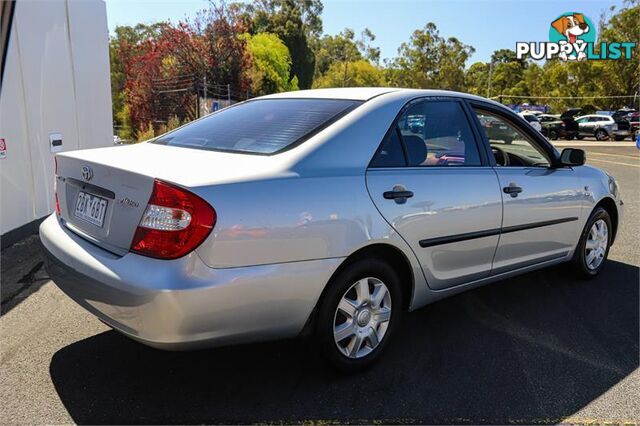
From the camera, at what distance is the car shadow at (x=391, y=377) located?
2.74 metres

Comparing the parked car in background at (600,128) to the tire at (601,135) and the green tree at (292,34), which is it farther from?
the green tree at (292,34)

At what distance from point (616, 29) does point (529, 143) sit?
4531 centimetres

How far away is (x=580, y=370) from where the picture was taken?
3273 mm

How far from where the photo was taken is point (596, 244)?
16.1 ft

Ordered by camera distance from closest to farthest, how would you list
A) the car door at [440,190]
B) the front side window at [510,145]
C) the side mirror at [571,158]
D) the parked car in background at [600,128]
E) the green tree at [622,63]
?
1. the car door at [440,190]
2. the front side window at [510,145]
3. the side mirror at [571,158]
4. the parked car in background at [600,128]
5. the green tree at [622,63]

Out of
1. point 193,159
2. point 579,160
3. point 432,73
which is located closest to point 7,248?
point 193,159

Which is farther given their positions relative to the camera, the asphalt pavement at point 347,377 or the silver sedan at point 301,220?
the asphalt pavement at point 347,377

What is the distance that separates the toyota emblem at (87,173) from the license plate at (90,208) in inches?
3.4

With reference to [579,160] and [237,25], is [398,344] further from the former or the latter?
[237,25]

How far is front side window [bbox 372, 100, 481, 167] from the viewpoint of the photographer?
3.32 metres

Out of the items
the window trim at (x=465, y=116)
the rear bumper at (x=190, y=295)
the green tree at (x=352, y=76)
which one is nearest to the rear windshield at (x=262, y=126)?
the window trim at (x=465, y=116)

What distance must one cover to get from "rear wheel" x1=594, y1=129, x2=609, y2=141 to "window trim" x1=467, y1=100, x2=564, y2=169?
32921mm

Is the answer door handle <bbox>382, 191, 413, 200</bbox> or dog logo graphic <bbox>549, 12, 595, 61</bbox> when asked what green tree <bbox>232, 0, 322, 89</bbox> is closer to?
dog logo graphic <bbox>549, 12, 595, 61</bbox>

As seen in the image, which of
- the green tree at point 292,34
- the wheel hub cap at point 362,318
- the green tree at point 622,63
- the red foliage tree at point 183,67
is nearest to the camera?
the wheel hub cap at point 362,318
